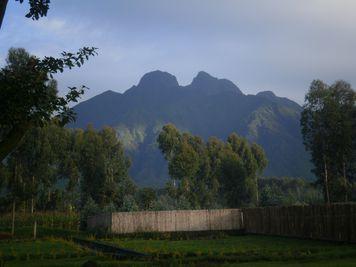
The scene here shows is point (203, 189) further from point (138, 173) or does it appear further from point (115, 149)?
point (138, 173)

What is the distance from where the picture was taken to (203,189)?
71.8 meters

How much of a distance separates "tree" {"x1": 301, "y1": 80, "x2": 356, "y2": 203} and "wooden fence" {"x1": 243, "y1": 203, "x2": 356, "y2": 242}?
13.0 metres

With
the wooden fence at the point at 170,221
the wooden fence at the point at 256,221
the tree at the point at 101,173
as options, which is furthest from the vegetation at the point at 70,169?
the wooden fence at the point at 256,221

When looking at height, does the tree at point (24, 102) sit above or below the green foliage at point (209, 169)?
below

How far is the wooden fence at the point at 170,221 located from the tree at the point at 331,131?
1148 centimetres

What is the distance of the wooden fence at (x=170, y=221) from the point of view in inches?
1403

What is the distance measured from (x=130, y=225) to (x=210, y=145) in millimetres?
43907

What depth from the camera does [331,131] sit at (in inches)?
1817

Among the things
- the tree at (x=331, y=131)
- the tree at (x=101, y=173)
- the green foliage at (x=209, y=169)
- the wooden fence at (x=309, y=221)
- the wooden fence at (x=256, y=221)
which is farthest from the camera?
the green foliage at (x=209, y=169)

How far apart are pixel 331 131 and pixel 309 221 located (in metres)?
21.9

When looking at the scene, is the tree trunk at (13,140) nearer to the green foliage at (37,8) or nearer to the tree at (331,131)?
the green foliage at (37,8)

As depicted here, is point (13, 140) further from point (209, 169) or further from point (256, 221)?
point (209, 169)

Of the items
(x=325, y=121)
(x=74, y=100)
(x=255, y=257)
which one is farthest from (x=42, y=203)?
(x=74, y=100)

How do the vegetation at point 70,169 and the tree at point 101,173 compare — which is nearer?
the vegetation at point 70,169
